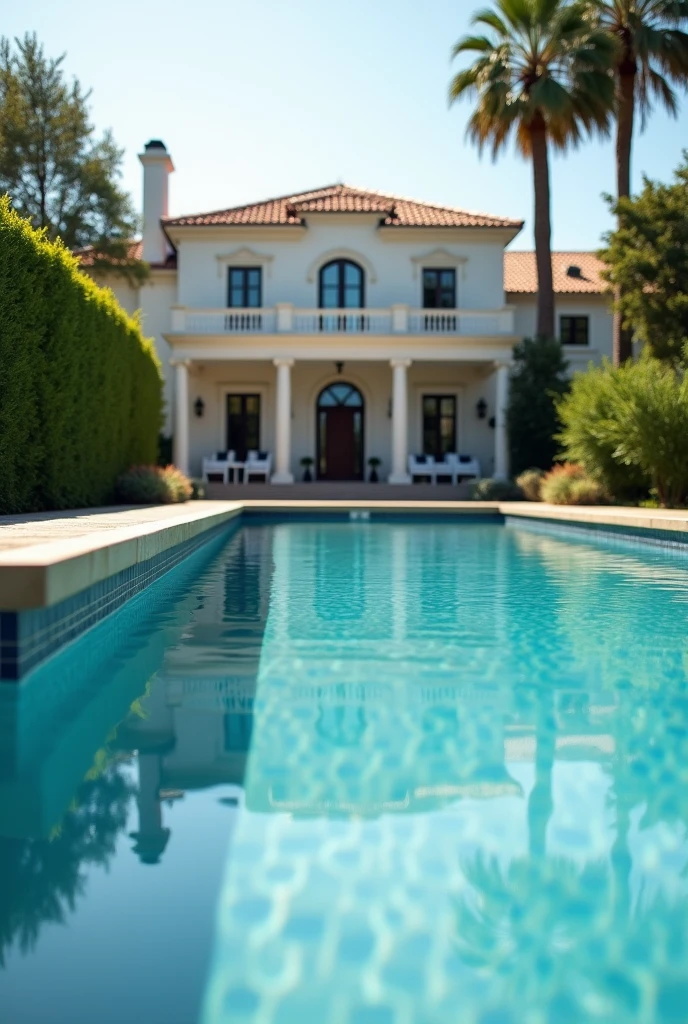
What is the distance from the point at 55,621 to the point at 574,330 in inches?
1083

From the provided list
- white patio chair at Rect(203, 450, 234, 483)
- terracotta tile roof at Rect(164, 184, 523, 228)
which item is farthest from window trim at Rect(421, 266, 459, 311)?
white patio chair at Rect(203, 450, 234, 483)

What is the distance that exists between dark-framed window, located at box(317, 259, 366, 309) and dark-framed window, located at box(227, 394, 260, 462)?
3.75 m

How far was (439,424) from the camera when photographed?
28375mm

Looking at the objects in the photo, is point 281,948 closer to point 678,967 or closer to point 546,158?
point 678,967

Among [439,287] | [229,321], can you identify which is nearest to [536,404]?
[439,287]

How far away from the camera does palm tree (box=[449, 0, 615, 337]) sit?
23859mm

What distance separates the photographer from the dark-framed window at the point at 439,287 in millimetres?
28141

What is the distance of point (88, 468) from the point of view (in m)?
14.7

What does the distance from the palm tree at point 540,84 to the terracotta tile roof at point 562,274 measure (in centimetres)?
476

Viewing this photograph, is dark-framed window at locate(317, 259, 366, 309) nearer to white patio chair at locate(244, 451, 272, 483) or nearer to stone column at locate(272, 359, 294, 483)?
stone column at locate(272, 359, 294, 483)

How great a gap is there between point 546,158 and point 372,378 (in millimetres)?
8054

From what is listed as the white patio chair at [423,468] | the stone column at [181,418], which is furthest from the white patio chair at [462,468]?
the stone column at [181,418]

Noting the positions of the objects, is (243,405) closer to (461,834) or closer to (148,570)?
(148,570)

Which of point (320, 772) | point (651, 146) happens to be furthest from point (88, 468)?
point (651, 146)
